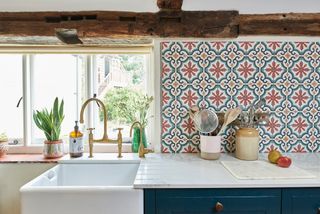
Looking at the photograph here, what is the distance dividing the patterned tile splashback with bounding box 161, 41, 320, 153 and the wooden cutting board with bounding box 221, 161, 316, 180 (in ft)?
1.17

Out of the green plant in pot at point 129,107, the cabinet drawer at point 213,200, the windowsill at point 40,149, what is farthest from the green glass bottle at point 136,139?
the cabinet drawer at point 213,200

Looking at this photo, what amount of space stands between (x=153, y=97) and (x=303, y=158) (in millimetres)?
1085

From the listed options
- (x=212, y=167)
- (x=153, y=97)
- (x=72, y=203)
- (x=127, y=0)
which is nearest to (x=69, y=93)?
(x=153, y=97)

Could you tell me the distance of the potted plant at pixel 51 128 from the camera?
1844 mm

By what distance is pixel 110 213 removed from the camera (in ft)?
4.30

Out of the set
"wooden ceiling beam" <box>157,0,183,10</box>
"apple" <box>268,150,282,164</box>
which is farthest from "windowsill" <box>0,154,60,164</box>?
"apple" <box>268,150,282,164</box>

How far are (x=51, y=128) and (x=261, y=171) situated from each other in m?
1.40

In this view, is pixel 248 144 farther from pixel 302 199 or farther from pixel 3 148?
pixel 3 148

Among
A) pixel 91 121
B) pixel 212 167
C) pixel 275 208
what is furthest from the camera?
pixel 91 121

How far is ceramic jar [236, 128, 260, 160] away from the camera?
→ 1659mm

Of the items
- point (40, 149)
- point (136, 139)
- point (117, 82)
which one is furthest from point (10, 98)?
point (136, 139)

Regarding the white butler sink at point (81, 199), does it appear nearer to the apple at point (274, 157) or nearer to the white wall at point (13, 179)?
the white wall at point (13, 179)

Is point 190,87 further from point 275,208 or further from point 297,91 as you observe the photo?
point 275,208

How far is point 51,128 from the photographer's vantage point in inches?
72.7
